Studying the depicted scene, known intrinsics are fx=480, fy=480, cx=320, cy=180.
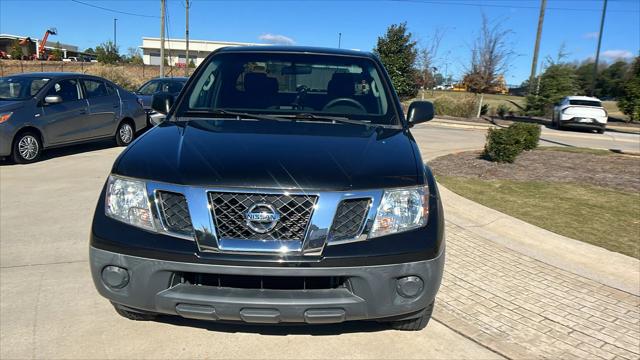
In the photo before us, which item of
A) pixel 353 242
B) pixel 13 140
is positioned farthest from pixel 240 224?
pixel 13 140

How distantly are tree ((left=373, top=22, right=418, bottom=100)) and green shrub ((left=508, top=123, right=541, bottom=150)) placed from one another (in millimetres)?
21198

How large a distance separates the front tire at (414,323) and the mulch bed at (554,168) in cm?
576

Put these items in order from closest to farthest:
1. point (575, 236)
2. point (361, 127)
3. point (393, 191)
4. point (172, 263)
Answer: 1. point (172, 263)
2. point (393, 191)
3. point (361, 127)
4. point (575, 236)

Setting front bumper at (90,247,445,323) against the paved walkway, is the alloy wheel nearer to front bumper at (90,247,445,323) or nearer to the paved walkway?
front bumper at (90,247,445,323)

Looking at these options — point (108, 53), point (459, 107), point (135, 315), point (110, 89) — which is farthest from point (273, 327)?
point (108, 53)

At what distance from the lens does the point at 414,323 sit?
117 inches

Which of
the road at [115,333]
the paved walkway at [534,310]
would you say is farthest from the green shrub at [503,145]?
the road at [115,333]

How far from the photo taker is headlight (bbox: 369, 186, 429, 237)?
2527 millimetres

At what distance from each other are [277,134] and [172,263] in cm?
108

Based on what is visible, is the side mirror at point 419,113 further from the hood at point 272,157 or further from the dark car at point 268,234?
the dark car at point 268,234

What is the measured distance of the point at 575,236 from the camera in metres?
5.34

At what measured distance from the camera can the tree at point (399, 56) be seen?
30641mm

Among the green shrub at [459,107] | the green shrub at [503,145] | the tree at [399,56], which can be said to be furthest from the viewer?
the tree at [399,56]

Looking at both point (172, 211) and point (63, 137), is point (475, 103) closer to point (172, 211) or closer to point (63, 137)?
point (63, 137)
